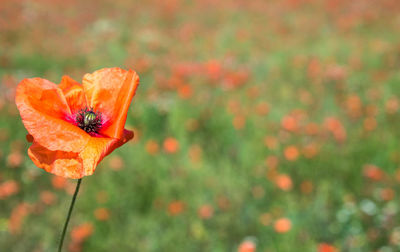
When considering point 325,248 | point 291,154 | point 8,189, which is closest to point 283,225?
point 325,248

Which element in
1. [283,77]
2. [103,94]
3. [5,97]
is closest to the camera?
[103,94]

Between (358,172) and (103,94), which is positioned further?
(358,172)

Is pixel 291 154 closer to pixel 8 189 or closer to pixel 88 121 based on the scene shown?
pixel 8 189

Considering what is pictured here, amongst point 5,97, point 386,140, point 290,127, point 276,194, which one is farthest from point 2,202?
point 386,140

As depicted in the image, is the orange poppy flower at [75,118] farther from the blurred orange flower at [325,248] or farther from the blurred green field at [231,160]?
the blurred orange flower at [325,248]

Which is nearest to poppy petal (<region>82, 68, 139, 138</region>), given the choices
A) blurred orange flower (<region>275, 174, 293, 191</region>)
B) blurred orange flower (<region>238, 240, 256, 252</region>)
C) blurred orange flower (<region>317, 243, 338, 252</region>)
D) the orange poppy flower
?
the orange poppy flower

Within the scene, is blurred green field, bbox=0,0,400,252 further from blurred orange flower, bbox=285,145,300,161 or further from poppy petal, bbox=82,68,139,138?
poppy petal, bbox=82,68,139,138

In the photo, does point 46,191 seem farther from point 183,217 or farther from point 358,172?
point 358,172
